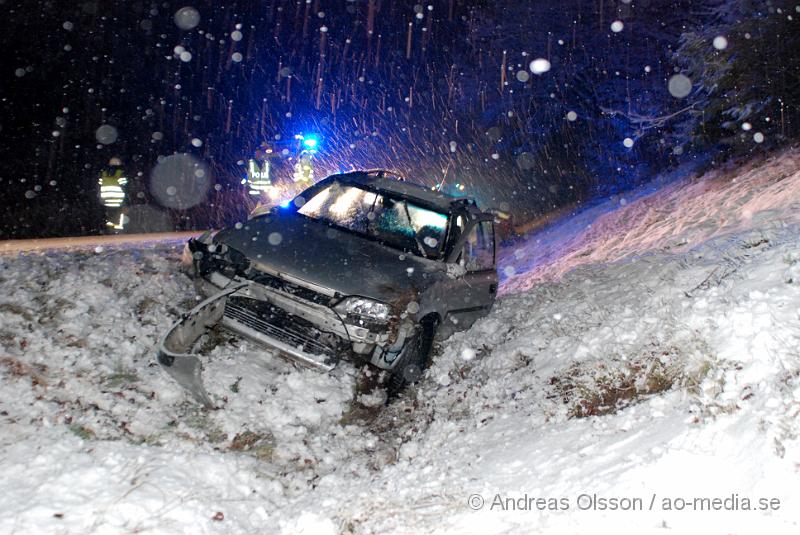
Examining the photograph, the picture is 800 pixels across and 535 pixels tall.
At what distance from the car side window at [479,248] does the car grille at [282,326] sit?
1972 millimetres

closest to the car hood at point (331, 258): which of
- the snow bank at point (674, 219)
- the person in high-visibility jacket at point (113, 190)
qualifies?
the snow bank at point (674, 219)

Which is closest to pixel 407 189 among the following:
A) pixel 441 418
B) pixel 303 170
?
pixel 441 418

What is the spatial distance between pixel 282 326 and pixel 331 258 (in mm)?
817

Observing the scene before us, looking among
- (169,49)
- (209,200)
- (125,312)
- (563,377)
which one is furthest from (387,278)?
(169,49)

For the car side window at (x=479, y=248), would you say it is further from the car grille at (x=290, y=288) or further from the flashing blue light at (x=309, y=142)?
the flashing blue light at (x=309, y=142)

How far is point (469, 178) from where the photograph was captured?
33375 millimetres

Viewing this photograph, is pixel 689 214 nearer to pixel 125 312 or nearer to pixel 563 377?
pixel 563 377

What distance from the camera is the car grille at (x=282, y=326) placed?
195 inches

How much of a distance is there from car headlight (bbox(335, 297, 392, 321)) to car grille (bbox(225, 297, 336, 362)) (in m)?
0.27

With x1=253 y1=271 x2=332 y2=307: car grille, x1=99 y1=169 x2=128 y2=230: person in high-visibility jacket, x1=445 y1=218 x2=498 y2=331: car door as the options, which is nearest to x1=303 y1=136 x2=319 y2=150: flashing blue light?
x1=99 y1=169 x2=128 y2=230: person in high-visibility jacket

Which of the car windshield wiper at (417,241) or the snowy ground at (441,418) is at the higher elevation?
the car windshield wiper at (417,241)

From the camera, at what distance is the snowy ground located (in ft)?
10.2

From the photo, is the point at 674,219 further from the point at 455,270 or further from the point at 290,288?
the point at 290,288

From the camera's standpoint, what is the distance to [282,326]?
5.05 meters
